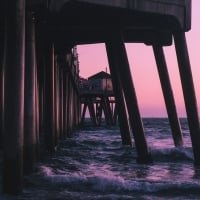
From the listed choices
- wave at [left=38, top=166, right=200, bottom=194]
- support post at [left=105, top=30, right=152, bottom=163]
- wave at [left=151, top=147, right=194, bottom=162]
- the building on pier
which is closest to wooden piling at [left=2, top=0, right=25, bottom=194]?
Answer: wave at [left=38, top=166, right=200, bottom=194]

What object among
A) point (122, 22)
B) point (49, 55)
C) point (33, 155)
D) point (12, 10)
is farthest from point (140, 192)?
point (49, 55)

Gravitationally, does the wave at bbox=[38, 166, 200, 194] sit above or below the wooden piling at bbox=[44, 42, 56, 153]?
below

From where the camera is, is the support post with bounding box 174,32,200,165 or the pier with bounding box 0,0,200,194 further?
the support post with bounding box 174,32,200,165

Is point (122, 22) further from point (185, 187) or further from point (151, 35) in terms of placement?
point (185, 187)

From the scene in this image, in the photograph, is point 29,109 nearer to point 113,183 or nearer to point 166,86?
point 113,183

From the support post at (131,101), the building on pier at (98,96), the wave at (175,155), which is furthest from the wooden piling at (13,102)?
the building on pier at (98,96)

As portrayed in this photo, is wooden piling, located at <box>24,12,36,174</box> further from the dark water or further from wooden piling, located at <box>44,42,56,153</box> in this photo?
wooden piling, located at <box>44,42,56,153</box>

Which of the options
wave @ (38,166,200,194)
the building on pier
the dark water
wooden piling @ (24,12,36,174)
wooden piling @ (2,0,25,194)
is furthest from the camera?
the building on pier

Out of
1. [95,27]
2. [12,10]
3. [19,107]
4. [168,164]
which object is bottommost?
[168,164]

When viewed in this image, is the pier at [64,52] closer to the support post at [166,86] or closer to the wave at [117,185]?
the support post at [166,86]

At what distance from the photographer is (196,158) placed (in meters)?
10.1

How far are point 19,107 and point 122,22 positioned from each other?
5502 mm

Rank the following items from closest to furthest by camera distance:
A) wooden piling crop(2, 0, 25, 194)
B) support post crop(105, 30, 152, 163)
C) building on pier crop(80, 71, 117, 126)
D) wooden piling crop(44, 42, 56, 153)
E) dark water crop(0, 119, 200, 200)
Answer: wooden piling crop(2, 0, 25, 194), dark water crop(0, 119, 200, 200), support post crop(105, 30, 152, 163), wooden piling crop(44, 42, 56, 153), building on pier crop(80, 71, 117, 126)

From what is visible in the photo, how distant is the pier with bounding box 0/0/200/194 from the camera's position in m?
5.96
